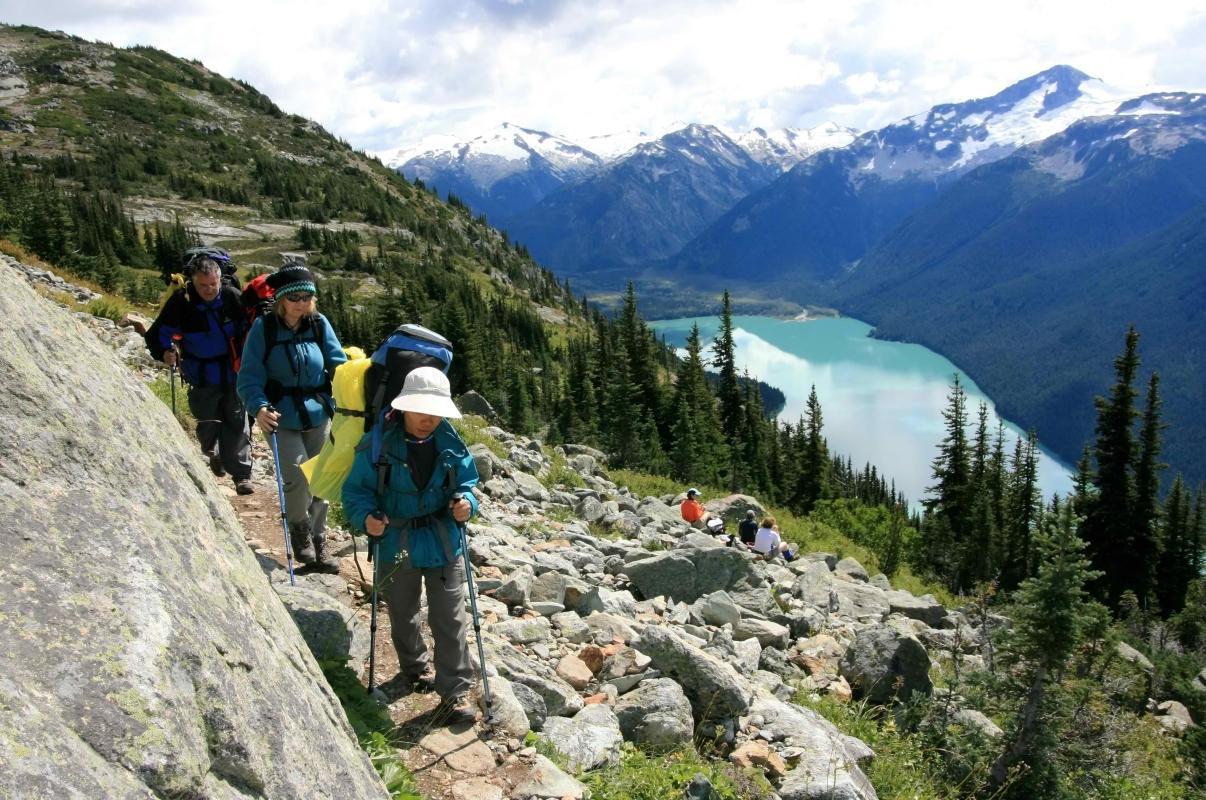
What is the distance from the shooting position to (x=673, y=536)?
1661 centimetres

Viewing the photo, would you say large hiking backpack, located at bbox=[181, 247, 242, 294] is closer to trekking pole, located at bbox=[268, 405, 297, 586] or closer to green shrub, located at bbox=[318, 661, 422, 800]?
trekking pole, located at bbox=[268, 405, 297, 586]

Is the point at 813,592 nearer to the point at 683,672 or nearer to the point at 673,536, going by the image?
the point at 673,536

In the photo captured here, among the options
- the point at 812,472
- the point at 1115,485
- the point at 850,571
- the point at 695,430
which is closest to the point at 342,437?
the point at 850,571

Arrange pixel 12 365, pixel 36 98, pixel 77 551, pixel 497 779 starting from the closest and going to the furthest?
pixel 77 551, pixel 12 365, pixel 497 779, pixel 36 98

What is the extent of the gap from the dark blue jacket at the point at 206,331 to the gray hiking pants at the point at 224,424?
0.16 m

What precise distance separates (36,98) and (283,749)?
135005 millimetres

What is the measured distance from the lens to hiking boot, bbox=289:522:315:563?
22.6 feet

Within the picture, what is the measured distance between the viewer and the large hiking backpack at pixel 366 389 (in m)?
5.20

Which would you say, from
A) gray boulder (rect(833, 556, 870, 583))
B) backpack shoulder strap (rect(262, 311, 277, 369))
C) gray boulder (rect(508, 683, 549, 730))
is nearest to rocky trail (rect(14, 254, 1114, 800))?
gray boulder (rect(508, 683, 549, 730))

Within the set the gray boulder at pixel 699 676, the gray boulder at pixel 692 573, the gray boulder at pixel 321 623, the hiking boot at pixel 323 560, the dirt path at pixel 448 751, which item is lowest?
the gray boulder at pixel 692 573

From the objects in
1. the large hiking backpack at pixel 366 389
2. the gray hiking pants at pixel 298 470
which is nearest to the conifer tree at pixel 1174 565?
the gray hiking pants at pixel 298 470

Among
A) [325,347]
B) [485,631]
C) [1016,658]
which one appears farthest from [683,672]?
[1016,658]

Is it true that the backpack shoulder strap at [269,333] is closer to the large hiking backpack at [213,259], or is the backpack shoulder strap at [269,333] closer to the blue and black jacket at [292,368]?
the blue and black jacket at [292,368]

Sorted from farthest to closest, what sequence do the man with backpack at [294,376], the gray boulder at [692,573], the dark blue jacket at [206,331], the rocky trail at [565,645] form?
the gray boulder at [692,573] < the dark blue jacket at [206,331] < the man with backpack at [294,376] < the rocky trail at [565,645]
